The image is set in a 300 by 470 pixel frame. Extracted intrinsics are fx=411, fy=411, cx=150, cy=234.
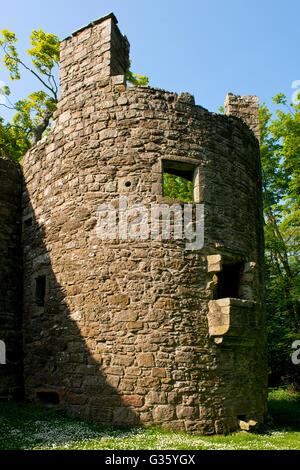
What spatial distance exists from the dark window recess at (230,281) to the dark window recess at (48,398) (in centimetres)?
346

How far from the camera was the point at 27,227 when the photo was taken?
8648 millimetres

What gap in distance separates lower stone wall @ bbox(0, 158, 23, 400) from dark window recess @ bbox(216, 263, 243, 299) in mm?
4101

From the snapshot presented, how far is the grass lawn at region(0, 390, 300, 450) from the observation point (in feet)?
17.0

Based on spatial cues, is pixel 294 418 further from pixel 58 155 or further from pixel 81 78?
pixel 81 78

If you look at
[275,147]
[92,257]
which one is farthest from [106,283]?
[275,147]

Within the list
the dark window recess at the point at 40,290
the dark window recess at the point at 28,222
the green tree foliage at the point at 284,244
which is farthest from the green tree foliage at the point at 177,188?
the dark window recess at the point at 40,290

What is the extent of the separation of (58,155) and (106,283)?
285 cm

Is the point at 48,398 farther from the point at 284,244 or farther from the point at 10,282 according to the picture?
the point at 284,244

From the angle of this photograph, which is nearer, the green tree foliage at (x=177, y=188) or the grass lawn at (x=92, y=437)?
the grass lawn at (x=92, y=437)

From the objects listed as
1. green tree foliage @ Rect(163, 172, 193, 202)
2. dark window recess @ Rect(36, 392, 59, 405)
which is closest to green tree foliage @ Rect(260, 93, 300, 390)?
green tree foliage @ Rect(163, 172, 193, 202)

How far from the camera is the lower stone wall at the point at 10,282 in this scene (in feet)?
26.0

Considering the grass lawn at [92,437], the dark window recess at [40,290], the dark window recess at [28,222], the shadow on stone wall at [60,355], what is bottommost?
the grass lawn at [92,437]

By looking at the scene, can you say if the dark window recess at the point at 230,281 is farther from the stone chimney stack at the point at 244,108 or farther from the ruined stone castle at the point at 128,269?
the stone chimney stack at the point at 244,108
